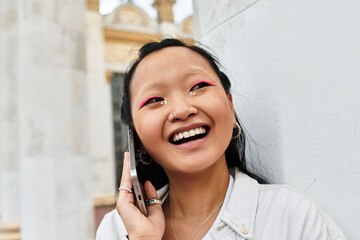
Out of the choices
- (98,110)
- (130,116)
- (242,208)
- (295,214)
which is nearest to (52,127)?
(130,116)

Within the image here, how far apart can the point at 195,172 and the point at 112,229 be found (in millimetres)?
446

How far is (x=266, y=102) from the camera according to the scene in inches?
51.8

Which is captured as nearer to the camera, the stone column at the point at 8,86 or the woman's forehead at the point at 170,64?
the woman's forehead at the point at 170,64

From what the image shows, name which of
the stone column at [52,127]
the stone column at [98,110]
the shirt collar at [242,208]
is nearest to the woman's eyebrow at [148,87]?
the shirt collar at [242,208]

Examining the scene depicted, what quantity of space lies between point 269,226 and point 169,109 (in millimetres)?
511

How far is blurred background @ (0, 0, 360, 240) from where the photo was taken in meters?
1.05

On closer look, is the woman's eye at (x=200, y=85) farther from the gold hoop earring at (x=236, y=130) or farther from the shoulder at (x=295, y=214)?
the shoulder at (x=295, y=214)

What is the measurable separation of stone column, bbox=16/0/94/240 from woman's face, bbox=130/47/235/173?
298cm

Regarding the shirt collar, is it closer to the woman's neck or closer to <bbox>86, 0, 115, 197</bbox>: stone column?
the woman's neck

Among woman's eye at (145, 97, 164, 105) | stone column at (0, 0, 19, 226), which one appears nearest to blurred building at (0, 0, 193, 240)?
stone column at (0, 0, 19, 226)

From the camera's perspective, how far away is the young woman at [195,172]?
1.06 meters

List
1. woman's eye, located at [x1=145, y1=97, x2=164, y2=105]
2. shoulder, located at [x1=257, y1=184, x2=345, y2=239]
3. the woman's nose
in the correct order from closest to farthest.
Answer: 1. shoulder, located at [x1=257, y1=184, x2=345, y2=239]
2. the woman's nose
3. woman's eye, located at [x1=145, y1=97, x2=164, y2=105]

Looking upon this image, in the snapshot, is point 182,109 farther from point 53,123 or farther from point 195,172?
point 53,123

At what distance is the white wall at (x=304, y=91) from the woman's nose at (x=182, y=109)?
1.17 ft
